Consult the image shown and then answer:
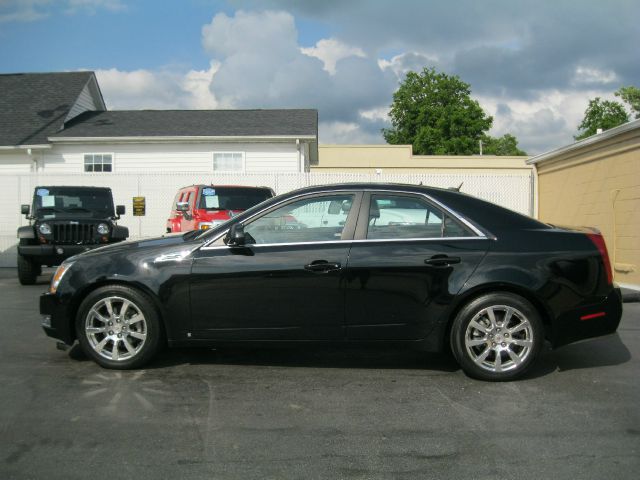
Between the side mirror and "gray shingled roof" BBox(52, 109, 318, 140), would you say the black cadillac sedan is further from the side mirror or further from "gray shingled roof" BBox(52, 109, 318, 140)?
"gray shingled roof" BBox(52, 109, 318, 140)

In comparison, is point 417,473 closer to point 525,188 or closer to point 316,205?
point 316,205

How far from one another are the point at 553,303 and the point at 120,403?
11.4 feet

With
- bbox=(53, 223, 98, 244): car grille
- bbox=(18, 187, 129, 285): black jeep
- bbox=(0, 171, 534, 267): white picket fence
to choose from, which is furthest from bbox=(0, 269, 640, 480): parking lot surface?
bbox=(0, 171, 534, 267): white picket fence

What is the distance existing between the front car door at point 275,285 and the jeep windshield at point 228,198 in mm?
7016

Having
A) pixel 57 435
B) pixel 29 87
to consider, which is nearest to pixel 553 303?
pixel 57 435

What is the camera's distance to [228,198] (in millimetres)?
12297

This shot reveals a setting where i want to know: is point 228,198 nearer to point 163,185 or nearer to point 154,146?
point 163,185

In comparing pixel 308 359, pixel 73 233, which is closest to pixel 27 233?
pixel 73 233

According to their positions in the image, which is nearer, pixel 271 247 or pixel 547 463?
pixel 547 463

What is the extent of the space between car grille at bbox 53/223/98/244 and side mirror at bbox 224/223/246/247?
722cm

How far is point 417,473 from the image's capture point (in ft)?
11.6

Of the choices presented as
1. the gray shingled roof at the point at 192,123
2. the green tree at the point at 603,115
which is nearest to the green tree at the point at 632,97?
the green tree at the point at 603,115

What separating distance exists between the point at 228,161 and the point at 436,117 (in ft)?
151

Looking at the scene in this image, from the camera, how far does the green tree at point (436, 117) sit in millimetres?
61938
